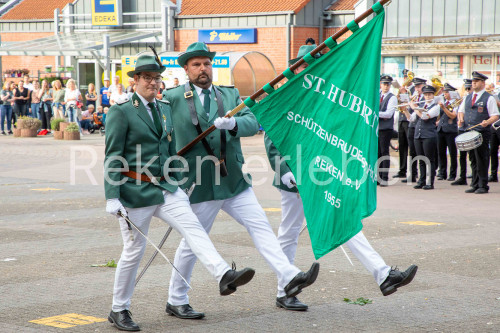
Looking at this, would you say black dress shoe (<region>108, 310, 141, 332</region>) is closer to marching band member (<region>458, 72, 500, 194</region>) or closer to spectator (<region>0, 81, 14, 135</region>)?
marching band member (<region>458, 72, 500, 194</region>)

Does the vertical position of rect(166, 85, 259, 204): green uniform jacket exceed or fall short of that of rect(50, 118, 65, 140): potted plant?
it exceeds it

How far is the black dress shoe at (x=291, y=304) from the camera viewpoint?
6391 millimetres

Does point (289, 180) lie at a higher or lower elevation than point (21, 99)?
higher

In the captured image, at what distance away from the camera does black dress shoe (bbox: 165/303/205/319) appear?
20.2 feet

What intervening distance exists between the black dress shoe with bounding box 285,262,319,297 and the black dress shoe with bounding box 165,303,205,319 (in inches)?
30.9

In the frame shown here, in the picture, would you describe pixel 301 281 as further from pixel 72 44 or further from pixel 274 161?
pixel 72 44

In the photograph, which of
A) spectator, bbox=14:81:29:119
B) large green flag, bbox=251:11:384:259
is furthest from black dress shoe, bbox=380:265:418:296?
spectator, bbox=14:81:29:119

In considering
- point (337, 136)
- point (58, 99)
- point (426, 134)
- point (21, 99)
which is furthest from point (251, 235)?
point (21, 99)

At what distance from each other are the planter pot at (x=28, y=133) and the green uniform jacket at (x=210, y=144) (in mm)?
22036

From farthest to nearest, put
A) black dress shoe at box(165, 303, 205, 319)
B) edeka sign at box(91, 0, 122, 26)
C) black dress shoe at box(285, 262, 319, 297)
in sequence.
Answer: edeka sign at box(91, 0, 122, 26), black dress shoe at box(165, 303, 205, 319), black dress shoe at box(285, 262, 319, 297)

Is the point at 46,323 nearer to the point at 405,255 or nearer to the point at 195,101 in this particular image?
the point at 195,101

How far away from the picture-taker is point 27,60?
43.1 meters

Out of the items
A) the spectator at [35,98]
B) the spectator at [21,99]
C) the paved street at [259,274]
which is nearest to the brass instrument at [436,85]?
the paved street at [259,274]

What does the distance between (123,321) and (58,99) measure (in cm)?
2367
